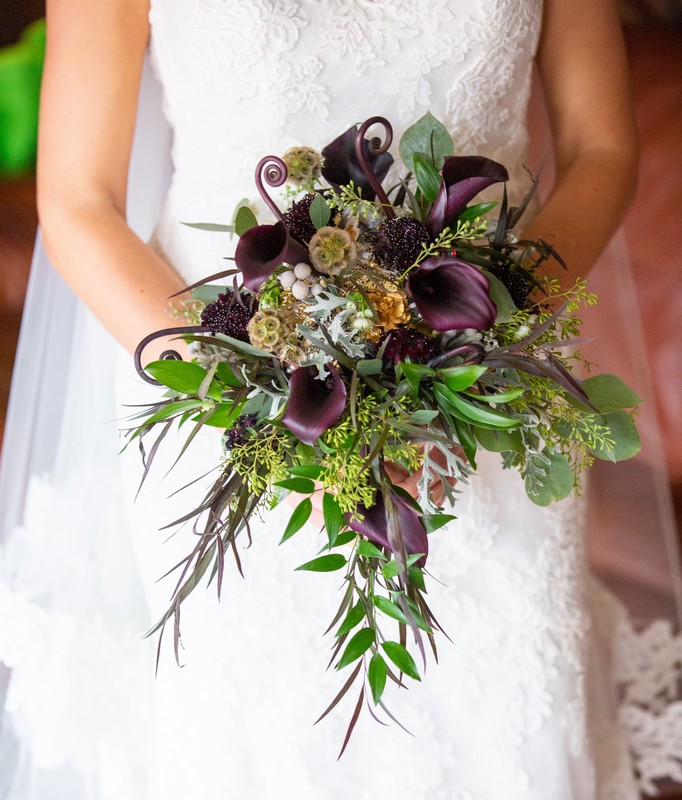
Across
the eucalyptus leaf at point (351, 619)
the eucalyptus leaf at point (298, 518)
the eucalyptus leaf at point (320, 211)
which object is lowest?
the eucalyptus leaf at point (351, 619)

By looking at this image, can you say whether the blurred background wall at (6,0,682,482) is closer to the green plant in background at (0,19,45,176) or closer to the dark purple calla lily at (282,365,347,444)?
the green plant in background at (0,19,45,176)

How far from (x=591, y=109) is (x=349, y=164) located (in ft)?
1.86

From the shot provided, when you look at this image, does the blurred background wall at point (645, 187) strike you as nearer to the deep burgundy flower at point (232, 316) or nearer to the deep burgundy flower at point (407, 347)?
the deep burgundy flower at point (232, 316)

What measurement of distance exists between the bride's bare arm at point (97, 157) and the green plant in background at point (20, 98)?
1132 millimetres

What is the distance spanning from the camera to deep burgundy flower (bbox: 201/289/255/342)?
68 cm

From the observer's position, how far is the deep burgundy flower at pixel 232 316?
2.22 feet

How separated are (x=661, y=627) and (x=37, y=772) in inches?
50.5

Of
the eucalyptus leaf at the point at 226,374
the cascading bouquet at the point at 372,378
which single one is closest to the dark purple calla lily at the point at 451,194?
the cascading bouquet at the point at 372,378

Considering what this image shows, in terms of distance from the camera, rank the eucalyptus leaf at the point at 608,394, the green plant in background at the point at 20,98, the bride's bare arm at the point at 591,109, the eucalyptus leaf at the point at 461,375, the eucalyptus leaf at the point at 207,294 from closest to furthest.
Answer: the eucalyptus leaf at the point at 461,375, the eucalyptus leaf at the point at 608,394, the eucalyptus leaf at the point at 207,294, the bride's bare arm at the point at 591,109, the green plant in background at the point at 20,98

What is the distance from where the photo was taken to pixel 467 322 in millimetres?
602

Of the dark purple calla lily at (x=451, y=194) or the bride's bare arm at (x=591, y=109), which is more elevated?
the bride's bare arm at (x=591, y=109)

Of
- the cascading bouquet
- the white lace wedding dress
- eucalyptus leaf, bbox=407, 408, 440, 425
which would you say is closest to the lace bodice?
the white lace wedding dress

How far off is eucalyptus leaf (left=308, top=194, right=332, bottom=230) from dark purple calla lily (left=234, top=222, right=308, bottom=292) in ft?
0.10

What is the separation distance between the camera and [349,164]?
0.75m
